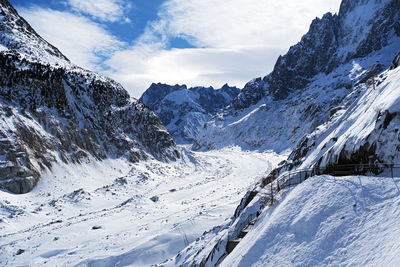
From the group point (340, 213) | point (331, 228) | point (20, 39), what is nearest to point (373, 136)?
point (340, 213)

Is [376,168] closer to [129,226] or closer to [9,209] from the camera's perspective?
[129,226]

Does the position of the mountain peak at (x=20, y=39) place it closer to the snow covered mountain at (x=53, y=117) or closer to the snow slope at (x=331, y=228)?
the snow covered mountain at (x=53, y=117)

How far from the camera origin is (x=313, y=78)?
5330 inches

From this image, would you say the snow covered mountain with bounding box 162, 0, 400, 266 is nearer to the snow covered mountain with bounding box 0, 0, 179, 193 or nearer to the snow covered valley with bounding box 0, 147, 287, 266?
the snow covered valley with bounding box 0, 147, 287, 266

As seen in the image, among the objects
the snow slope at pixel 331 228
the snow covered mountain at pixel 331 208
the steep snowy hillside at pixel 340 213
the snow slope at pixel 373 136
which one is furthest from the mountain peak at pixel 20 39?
the snow slope at pixel 331 228

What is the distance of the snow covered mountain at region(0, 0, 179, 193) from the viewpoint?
40.7 m

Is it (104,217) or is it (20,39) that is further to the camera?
(20,39)

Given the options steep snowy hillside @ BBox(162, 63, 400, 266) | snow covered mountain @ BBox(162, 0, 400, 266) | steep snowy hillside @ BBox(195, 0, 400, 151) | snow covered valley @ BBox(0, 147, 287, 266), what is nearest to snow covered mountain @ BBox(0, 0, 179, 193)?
snow covered valley @ BBox(0, 147, 287, 266)

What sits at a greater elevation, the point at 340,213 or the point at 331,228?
the point at 340,213

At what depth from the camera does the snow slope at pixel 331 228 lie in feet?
22.3

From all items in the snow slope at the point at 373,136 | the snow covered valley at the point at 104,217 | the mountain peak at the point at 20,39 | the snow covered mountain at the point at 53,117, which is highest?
Result: the mountain peak at the point at 20,39

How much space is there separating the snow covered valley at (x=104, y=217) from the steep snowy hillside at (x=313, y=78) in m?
62.5

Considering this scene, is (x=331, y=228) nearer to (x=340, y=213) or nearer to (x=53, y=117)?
(x=340, y=213)

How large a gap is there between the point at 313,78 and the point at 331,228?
5413 inches
